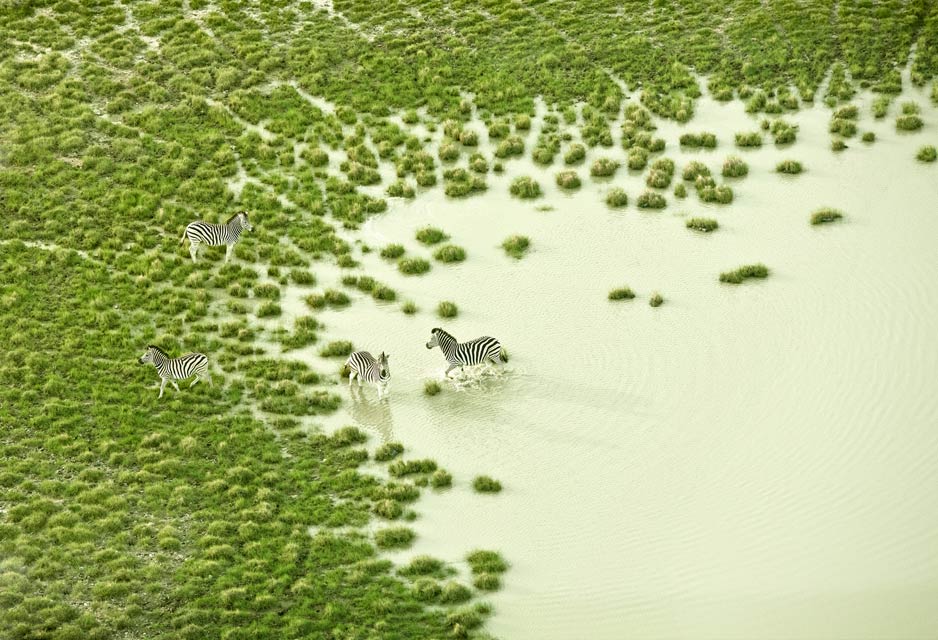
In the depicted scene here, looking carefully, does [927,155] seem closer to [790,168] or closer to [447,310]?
[790,168]

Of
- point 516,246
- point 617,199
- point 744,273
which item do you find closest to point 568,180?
point 617,199

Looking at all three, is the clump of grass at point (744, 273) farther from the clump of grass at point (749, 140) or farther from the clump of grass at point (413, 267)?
the clump of grass at point (413, 267)

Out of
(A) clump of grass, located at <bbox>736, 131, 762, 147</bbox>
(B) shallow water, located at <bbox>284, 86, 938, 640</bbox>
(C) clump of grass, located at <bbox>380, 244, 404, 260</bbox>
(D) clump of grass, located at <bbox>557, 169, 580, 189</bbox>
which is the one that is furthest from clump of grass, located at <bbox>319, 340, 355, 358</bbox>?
(A) clump of grass, located at <bbox>736, 131, 762, 147</bbox>

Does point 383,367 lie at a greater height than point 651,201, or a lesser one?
lesser

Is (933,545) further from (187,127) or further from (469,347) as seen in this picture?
(187,127)

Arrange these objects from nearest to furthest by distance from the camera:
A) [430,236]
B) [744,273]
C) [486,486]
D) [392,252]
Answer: [486,486]
[744,273]
[392,252]
[430,236]

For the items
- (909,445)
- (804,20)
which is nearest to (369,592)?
(909,445)

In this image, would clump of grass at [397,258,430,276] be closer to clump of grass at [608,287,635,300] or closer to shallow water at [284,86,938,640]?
shallow water at [284,86,938,640]
